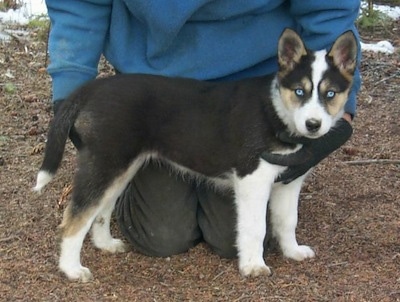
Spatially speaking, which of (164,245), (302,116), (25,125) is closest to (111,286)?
(164,245)

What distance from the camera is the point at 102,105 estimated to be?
12.7ft

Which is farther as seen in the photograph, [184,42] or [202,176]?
[184,42]

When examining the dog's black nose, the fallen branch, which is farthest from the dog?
the fallen branch

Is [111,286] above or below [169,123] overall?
below

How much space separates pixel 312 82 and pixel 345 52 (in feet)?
0.80

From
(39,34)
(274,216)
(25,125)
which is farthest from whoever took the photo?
(39,34)

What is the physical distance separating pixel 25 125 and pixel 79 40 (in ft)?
6.36

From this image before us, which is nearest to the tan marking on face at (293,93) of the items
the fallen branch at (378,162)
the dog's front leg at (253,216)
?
the dog's front leg at (253,216)

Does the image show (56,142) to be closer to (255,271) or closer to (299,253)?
(255,271)

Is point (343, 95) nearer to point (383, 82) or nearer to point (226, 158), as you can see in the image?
point (226, 158)

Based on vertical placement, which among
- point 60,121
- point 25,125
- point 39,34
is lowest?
point 39,34

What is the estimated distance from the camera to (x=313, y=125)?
3516mm

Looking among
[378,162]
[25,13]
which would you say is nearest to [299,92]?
[378,162]

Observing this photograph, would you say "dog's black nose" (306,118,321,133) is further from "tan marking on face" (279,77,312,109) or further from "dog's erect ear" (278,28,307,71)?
"dog's erect ear" (278,28,307,71)
